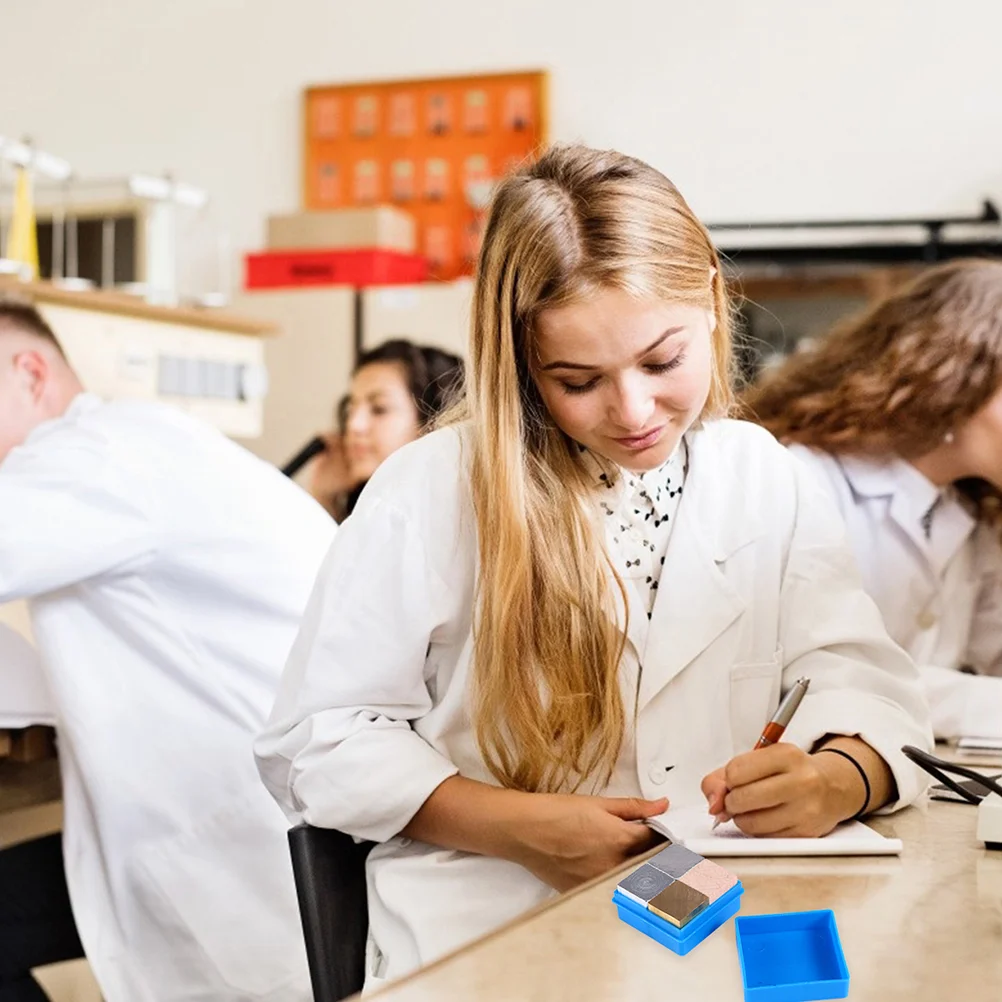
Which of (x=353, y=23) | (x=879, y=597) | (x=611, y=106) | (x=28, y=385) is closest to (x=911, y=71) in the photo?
(x=611, y=106)

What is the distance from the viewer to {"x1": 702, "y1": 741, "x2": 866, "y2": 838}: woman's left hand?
805 millimetres

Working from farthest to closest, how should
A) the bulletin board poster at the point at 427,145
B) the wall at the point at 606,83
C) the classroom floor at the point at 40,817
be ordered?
the bulletin board poster at the point at 427,145, the wall at the point at 606,83, the classroom floor at the point at 40,817

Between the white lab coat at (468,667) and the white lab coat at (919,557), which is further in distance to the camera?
the white lab coat at (919,557)

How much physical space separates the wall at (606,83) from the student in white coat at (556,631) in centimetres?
292

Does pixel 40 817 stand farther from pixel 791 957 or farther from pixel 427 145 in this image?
pixel 427 145

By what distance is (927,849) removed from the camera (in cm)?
79

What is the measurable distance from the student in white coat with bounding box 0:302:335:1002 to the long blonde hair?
58 cm

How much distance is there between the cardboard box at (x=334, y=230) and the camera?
3.77 metres

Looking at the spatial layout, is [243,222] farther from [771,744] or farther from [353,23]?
[771,744]

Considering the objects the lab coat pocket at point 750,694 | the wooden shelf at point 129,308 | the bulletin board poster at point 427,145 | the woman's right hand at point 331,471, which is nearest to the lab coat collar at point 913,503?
the lab coat pocket at point 750,694

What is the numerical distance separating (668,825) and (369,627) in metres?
0.26

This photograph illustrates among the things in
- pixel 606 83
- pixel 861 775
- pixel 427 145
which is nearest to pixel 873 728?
Answer: pixel 861 775

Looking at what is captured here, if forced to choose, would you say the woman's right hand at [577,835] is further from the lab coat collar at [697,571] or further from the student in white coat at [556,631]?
the lab coat collar at [697,571]

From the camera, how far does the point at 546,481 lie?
98cm
